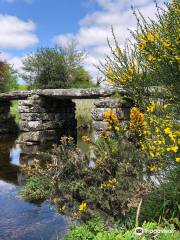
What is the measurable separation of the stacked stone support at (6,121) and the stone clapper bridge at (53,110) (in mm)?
991

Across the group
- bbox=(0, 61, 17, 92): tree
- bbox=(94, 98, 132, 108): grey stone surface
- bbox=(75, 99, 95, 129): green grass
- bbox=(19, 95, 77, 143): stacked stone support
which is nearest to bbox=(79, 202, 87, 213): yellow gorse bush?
bbox=(94, 98, 132, 108): grey stone surface

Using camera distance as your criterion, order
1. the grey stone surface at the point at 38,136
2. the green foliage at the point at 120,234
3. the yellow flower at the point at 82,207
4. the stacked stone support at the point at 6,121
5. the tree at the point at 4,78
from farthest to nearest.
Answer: the tree at the point at 4,78 < the stacked stone support at the point at 6,121 < the grey stone surface at the point at 38,136 < the yellow flower at the point at 82,207 < the green foliage at the point at 120,234

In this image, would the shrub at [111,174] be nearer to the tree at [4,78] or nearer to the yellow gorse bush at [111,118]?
the yellow gorse bush at [111,118]

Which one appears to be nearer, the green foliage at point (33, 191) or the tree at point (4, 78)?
the green foliage at point (33, 191)

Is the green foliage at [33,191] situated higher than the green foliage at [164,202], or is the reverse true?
the green foliage at [164,202]

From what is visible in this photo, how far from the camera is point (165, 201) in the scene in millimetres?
5461

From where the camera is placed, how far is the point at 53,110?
60.0 ft

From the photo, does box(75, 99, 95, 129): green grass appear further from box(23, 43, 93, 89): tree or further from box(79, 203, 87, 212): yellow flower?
box(79, 203, 87, 212): yellow flower

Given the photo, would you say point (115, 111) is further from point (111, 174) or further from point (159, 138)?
point (159, 138)

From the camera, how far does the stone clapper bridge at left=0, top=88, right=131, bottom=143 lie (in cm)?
1351

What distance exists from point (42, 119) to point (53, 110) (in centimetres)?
93

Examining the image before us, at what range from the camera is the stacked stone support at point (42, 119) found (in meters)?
17.1

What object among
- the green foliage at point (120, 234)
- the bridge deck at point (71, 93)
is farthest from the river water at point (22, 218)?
the bridge deck at point (71, 93)

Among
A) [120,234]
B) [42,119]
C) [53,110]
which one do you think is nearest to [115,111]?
[42,119]
